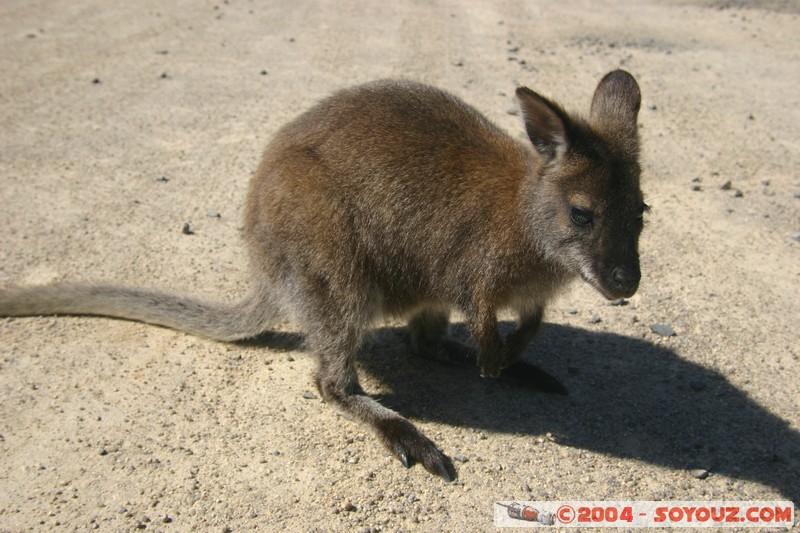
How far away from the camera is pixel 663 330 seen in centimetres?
496

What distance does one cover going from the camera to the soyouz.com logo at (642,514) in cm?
361

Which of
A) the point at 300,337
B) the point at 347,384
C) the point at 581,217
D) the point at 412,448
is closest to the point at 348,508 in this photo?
the point at 412,448

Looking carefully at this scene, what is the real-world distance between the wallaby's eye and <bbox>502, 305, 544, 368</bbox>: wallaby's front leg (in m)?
0.61

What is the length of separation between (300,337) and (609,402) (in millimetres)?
1816

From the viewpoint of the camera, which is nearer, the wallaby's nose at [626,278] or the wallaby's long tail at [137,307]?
the wallaby's nose at [626,278]

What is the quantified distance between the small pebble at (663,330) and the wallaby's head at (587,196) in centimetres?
125

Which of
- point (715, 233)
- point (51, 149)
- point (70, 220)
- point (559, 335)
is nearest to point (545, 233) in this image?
point (559, 335)

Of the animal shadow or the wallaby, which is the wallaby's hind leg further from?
the animal shadow

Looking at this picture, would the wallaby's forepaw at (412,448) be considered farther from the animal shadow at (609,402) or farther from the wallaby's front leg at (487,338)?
the wallaby's front leg at (487,338)

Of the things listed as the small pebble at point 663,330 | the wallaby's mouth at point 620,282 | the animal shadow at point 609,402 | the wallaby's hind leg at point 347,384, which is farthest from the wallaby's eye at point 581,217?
the small pebble at point 663,330

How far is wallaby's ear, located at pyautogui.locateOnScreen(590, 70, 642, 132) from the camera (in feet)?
13.6

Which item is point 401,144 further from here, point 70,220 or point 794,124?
point 794,124

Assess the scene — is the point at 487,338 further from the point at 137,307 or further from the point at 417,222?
the point at 137,307

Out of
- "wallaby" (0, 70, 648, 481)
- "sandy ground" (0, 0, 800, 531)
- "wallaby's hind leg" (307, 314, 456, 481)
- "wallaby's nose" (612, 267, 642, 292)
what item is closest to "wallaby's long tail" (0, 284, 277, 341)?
"sandy ground" (0, 0, 800, 531)
